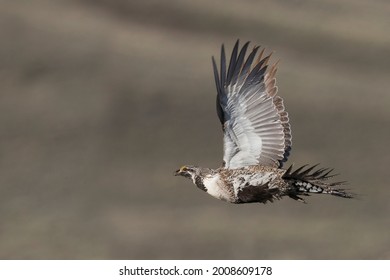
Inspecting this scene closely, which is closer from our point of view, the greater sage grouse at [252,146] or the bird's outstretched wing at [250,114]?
the greater sage grouse at [252,146]

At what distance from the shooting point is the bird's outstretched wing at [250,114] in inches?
559

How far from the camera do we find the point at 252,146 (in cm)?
1430

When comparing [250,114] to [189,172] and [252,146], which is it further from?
[189,172]

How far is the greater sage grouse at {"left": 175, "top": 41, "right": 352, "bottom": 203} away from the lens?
1367 cm

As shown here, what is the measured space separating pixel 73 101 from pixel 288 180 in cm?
1390

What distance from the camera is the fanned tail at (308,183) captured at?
44.2 ft

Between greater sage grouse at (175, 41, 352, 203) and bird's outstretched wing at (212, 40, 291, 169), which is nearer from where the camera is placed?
greater sage grouse at (175, 41, 352, 203)

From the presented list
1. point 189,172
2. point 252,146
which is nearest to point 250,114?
point 252,146

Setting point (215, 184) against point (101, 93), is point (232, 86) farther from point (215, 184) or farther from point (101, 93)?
point (101, 93)

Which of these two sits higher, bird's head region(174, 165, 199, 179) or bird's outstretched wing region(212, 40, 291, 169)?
bird's outstretched wing region(212, 40, 291, 169)

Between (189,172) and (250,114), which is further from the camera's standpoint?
(250,114)

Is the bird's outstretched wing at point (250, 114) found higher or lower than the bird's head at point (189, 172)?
higher

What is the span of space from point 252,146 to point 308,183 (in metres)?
1.00

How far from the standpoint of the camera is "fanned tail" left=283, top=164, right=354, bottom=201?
44.2ft
